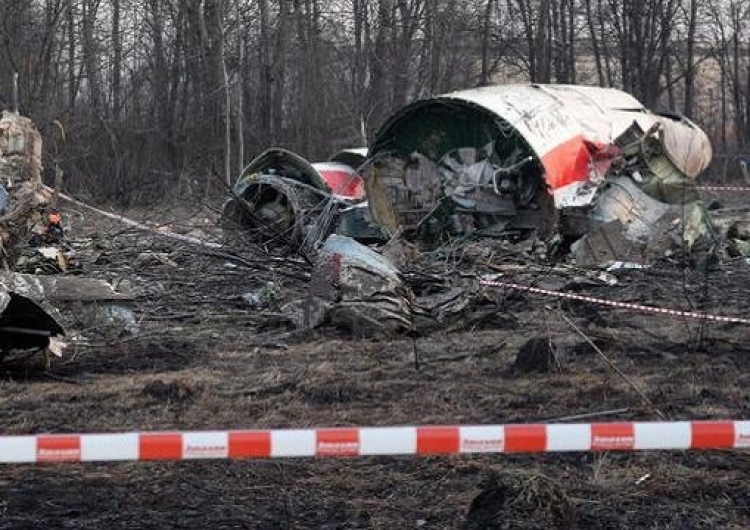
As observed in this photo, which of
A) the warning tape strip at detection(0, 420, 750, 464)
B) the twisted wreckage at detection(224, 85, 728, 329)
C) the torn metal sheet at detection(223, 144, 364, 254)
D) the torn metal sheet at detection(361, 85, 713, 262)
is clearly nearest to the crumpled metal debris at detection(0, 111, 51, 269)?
the twisted wreckage at detection(224, 85, 728, 329)

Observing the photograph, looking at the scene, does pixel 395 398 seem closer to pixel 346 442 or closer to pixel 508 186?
pixel 346 442

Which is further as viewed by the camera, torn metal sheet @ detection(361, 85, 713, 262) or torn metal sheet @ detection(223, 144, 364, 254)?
torn metal sheet @ detection(223, 144, 364, 254)

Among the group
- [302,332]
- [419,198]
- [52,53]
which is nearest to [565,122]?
[419,198]

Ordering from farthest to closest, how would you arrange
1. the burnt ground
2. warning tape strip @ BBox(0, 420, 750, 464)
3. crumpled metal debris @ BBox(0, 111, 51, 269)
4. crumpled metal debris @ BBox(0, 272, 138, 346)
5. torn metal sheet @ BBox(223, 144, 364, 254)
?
torn metal sheet @ BBox(223, 144, 364, 254) → crumpled metal debris @ BBox(0, 111, 51, 269) → crumpled metal debris @ BBox(0, 272, 138, 346) → the burnt ground → warning tape strip @ BBox(0, 420, 750, 464)

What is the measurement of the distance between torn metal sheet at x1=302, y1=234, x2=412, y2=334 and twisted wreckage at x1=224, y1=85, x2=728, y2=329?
266 centimetres

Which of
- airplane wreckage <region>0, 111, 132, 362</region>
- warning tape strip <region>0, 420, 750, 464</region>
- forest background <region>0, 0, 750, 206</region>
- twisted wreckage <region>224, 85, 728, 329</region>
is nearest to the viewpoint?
warning tape strip <region>0, 420, 750, 464</region>

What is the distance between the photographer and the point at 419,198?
1355 centimetres

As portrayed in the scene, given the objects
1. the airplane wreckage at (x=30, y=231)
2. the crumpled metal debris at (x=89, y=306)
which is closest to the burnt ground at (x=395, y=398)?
the crumpled metal debris at (x=89, y=306)

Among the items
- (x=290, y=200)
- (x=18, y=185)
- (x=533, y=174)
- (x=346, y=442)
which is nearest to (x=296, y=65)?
(x=290, y=200)

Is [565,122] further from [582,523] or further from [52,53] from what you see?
[52,53]

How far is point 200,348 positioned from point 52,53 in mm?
22159

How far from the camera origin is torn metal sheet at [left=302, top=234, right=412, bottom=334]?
27.1 feet

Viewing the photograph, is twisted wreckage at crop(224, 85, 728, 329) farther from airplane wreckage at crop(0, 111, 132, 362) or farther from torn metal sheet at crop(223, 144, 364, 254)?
airplane wreckage at crop(0, 111, 132, 362)

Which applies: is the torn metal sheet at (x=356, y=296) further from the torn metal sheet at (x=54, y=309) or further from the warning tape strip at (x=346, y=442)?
the warning tape strip at (x=346, y=442)
